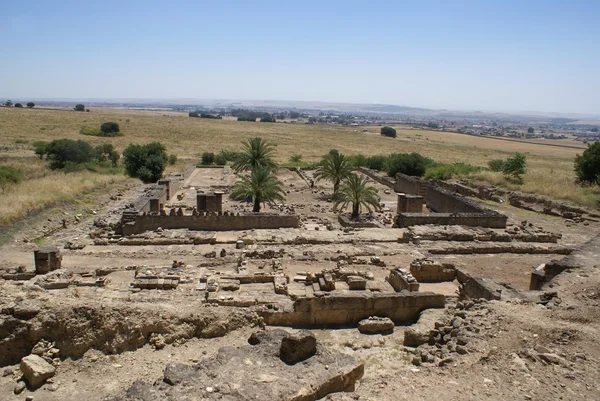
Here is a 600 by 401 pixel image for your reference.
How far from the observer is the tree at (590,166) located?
29.5 meters

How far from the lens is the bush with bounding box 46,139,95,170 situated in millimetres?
35156

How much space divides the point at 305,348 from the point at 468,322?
3.81m

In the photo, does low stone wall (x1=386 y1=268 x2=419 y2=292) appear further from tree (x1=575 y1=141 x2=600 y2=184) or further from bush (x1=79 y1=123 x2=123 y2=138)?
bush (x1=79 y1=123 x2=123 y2=138)

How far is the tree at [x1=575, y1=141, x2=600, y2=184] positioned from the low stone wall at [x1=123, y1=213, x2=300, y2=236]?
70.9 feet

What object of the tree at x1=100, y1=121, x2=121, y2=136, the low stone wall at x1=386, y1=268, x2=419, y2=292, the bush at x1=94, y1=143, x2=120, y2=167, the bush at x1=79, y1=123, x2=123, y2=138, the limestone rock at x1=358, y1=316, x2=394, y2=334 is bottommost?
the limestone rock at x1=358, y1=316, x2=394, y2=334

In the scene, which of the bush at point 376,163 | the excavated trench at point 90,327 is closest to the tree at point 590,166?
the bush at point 376,163

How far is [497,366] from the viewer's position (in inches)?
298

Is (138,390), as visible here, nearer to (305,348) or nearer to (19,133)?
(305,348)

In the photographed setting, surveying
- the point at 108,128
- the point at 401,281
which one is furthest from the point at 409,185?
the point at 108,128

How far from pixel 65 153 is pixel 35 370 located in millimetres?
31321

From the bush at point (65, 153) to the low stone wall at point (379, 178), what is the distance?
→ 2308cm

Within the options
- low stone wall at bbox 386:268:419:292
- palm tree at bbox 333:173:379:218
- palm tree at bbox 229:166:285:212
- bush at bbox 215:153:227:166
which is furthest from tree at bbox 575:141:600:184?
bush at bbox 215:153:227:166

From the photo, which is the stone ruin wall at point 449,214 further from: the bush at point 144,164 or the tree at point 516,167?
the bush at point 144,164

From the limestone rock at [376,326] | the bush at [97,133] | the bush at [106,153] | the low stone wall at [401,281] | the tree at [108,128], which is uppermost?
the tree at [108,128]
